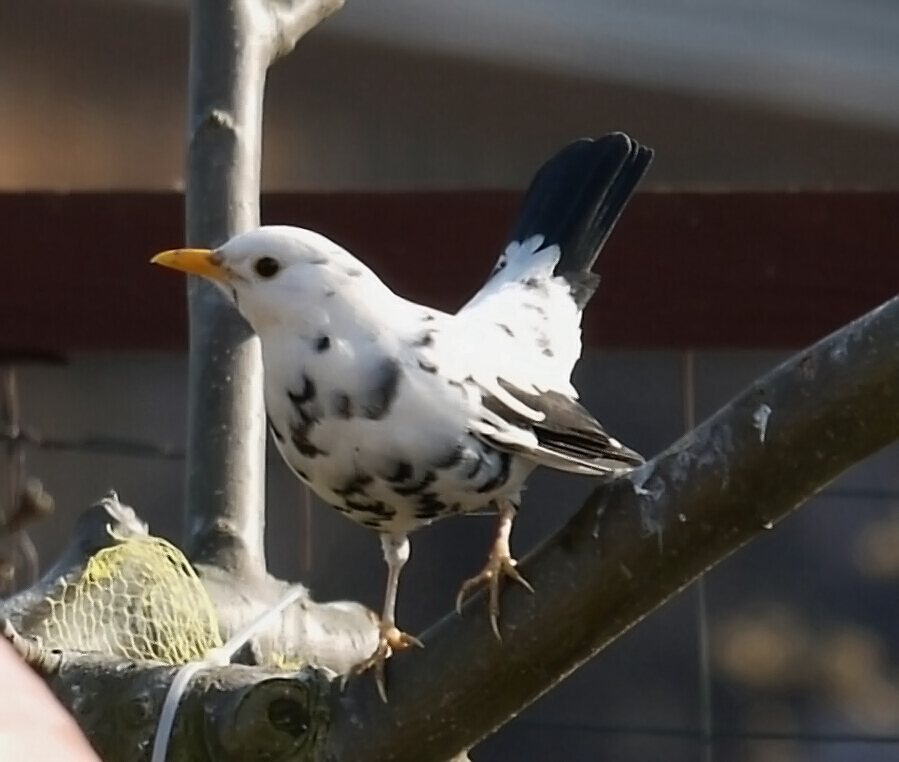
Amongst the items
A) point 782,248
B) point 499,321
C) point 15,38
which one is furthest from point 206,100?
point 15,38

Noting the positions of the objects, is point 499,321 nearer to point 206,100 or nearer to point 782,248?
point 206,100

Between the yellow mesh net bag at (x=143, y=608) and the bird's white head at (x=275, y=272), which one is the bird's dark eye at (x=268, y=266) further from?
the yellow mesh net bag at (x=143, y=608)

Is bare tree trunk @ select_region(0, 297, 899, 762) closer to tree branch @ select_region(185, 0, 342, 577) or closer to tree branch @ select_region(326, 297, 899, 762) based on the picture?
tree branch @ select_region(326, 297, 899, 762)

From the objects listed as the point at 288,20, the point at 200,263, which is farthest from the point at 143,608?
the point at 288,20

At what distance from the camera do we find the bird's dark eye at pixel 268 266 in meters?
0.74

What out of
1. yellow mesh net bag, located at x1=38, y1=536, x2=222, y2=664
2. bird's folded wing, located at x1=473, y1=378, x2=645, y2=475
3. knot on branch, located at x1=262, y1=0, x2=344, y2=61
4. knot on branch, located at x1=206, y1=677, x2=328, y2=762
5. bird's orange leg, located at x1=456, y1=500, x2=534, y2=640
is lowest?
yellow mesh net bag, located at x1=38, y1=536, x2=222, y2=664

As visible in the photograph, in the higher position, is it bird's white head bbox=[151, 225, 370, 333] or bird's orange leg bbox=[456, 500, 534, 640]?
bird's white head bbox=[151, 225, 370, 333]

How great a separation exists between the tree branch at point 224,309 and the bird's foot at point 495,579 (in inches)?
11.3

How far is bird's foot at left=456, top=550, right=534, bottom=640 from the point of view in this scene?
24.8 inches

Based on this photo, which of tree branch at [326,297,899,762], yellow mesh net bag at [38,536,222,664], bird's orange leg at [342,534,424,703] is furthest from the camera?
yellow mesh net bag at [38,536,222,664]

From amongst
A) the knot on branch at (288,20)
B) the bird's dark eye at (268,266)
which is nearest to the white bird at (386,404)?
the bird's dark eye at (268,266)

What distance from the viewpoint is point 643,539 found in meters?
0.60

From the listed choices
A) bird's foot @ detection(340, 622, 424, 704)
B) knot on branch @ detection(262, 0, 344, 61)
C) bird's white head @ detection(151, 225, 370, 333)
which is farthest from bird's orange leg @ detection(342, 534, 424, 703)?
knot on branch @ detection(262, 0, 344, 61)

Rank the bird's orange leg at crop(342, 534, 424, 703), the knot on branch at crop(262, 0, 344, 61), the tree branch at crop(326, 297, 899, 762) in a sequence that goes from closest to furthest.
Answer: the tree branch at crop(326, 297, 899, 762) → the bird's orange leg at crop(342, 534, 424, 703) → the knot on branch at crop(262, 0, 344, 61)
